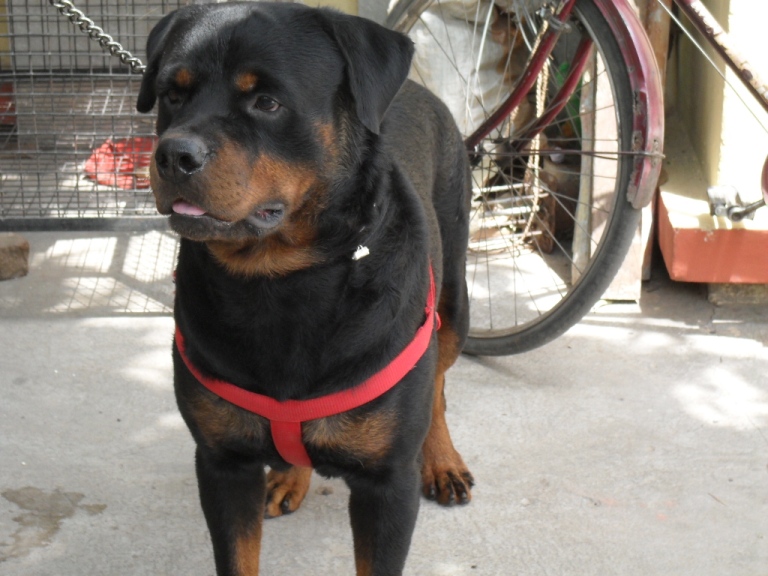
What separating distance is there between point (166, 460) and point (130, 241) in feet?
5.87

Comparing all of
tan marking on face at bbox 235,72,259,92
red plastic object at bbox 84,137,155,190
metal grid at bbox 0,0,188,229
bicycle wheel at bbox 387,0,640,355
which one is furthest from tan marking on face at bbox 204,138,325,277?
red plastic object at bbox 84,137,155,190

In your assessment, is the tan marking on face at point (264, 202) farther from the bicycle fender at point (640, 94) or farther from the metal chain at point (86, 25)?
the bicycle fender at point (640, 94)

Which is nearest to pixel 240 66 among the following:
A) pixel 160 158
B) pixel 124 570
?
pixel 160 158

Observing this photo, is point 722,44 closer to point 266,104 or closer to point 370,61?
point 370,61

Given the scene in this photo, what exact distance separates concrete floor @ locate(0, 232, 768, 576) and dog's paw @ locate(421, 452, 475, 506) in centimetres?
4

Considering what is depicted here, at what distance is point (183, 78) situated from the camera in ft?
6.26

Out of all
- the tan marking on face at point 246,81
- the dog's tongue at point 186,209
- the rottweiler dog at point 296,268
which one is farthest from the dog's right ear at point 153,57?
the dog's tongue at point 186,209

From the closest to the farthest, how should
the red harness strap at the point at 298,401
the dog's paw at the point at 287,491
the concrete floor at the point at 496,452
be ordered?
1. the red harness strap at the point at 298,401
2. the concrete floor at the point at 496,452
3. the dog's paw at the point at 287,491

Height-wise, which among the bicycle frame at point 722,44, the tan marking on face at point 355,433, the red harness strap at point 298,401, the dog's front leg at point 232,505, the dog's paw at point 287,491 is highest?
the bicycle frame at point 722,44

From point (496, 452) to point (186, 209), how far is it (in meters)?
1.51

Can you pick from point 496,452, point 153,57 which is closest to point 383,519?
point 496,452

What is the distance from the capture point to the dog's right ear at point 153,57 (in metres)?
2.14

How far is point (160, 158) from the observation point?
1.76 metres

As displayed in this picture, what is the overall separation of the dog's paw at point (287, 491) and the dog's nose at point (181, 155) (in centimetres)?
117
